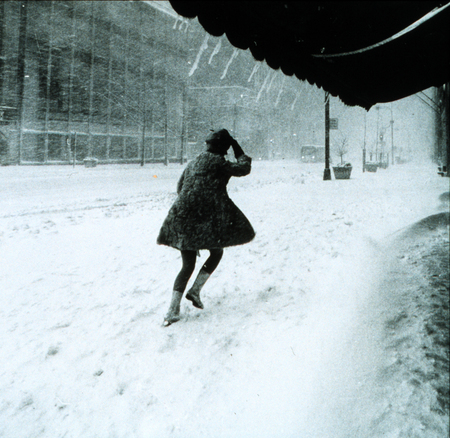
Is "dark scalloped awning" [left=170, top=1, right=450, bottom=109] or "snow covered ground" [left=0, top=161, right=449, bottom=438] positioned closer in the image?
"dark scalloped awning" [left=170, top=1, right=450, bottom=109]

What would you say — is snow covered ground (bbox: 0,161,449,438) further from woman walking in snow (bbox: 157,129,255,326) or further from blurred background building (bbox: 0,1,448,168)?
woman walking in snow (bbox: 157,129,255,326)

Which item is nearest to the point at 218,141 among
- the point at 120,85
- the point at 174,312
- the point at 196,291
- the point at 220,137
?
the point at 220,137

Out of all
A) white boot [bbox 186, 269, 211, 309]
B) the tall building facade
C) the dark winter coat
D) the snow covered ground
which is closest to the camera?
the snow covered ground

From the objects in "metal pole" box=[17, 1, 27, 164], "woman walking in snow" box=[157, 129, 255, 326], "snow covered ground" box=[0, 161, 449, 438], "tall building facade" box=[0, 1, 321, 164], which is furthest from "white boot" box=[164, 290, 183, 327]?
"metal pole" box=[17, 1, 27, 164]

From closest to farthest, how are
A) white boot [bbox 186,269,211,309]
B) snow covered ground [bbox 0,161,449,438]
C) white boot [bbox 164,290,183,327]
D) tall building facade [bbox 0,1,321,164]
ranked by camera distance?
snow covered ground [bbox 0,161,449,438], tall building facade [bbox 0,1,321,164], white boot [bbox 164,290,183,327], white boot [bbox 186,269,211,309]

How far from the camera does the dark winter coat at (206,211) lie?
9.77ft

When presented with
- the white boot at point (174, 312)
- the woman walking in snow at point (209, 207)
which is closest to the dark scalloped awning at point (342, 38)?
the woman walking in snow at point (209, 207)

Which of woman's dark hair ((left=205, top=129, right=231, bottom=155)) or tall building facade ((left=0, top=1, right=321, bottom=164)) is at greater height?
tall building facade ((left=0, top=1, right=321, bottom=164))

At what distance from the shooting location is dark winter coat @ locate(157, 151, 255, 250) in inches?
117

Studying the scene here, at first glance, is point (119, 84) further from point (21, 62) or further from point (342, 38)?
point (342, 38)

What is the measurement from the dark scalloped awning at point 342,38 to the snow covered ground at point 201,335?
6.27 feet

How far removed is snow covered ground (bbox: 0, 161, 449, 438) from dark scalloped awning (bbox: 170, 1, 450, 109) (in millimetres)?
1911

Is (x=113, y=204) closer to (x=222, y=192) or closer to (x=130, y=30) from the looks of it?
(x=130, y=30)

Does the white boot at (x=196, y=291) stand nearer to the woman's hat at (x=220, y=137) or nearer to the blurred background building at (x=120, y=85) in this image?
the woman's hat at (x=220, y=137)
